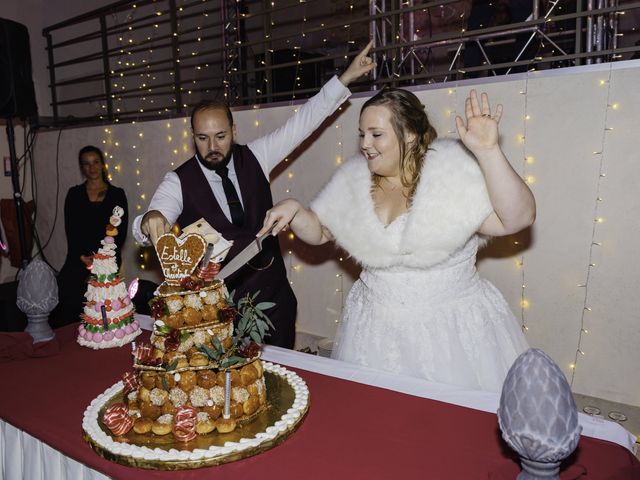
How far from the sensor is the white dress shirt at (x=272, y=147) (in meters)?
2.64

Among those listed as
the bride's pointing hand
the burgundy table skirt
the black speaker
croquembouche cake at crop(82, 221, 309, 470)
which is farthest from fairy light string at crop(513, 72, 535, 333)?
the black speaker

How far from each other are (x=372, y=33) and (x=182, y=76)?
436 cm

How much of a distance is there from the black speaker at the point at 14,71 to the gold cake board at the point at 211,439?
3914 millimetres

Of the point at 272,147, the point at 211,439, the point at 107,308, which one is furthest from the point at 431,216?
the point at 272,147

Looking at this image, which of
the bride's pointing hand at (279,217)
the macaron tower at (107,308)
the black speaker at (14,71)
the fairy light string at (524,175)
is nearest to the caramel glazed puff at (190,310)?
the bride's pointing hand at (279,217)

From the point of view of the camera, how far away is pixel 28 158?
577 cm

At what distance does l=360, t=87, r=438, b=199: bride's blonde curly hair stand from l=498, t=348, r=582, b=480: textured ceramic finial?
44.2 inches

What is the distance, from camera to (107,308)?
189 centimetres

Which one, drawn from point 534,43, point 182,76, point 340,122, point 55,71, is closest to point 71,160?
point 55,71

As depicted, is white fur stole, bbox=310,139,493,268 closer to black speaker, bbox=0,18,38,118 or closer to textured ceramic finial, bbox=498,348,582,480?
textured ceramic finial, bbox=498,348,582,480

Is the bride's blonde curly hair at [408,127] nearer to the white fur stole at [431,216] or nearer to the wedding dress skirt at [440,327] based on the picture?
the white fur stole at [431,216]

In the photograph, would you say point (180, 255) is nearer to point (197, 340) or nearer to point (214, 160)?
point (197, 340)

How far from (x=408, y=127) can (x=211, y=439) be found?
127 centimetres

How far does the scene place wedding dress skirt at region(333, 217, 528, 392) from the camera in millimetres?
1892
